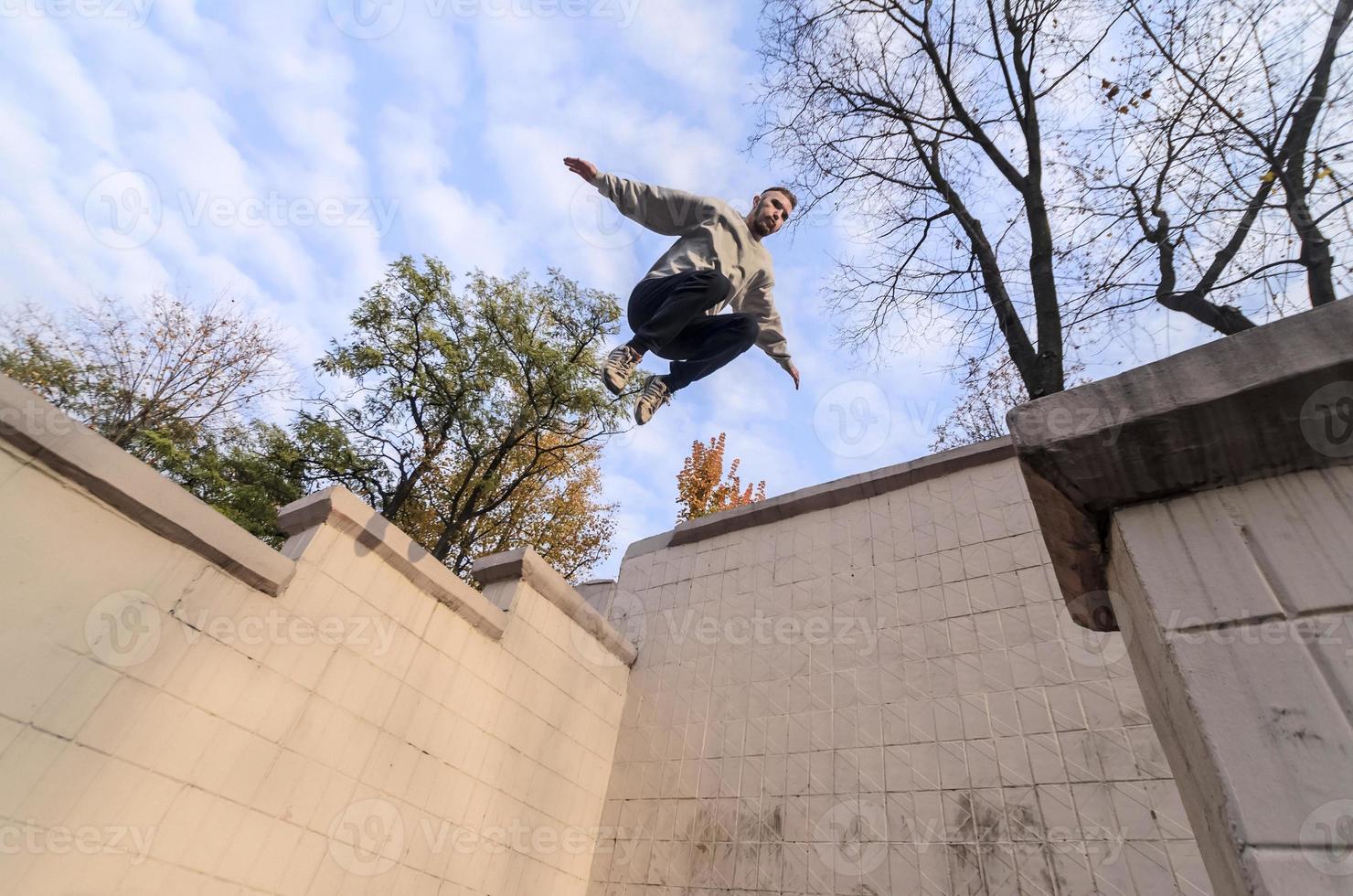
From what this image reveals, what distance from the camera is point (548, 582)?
487cm

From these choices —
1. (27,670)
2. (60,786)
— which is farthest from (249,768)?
(27,670)

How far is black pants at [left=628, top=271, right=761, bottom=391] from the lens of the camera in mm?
3746

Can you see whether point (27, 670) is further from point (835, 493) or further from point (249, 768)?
point (835, 493)

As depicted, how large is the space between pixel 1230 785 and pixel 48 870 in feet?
11.6

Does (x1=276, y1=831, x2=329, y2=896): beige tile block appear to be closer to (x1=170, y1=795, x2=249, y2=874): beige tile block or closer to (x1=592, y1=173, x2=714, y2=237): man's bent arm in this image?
(x1=170, y1=795, x2=249, y2=874): beige tile block

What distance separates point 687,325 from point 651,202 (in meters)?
0.79

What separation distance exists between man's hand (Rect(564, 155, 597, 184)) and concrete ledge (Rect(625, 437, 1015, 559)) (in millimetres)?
2839

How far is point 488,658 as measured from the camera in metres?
4.24

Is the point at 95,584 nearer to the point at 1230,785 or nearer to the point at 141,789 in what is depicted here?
the point at 141,789

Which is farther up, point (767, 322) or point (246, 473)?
point (246, 473)

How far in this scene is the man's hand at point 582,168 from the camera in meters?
3.72

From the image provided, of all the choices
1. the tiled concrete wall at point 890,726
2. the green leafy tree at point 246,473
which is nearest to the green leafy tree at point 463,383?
the green leafy tree at point 246,473

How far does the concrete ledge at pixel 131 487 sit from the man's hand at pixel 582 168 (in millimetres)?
2548

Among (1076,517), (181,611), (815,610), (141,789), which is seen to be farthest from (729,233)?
(141,789)
